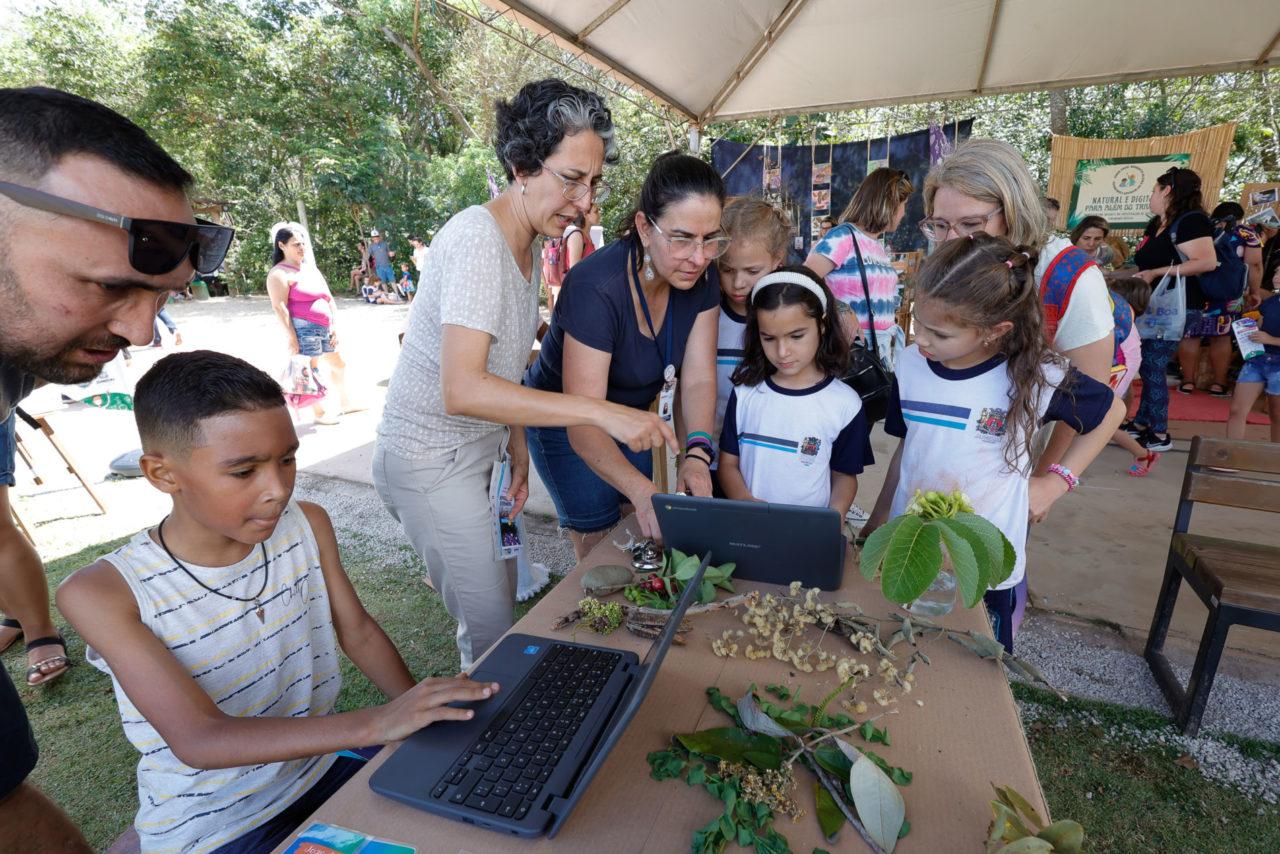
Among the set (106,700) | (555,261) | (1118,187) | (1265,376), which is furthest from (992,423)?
(1118,187)

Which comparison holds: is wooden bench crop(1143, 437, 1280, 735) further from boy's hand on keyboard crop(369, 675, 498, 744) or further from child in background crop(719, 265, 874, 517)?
boy's hand on keyboard crop(369, 675, 498, 744)

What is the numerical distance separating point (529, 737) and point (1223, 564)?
2395mm

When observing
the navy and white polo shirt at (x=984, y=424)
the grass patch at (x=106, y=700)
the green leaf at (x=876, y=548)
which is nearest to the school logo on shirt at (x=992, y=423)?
the navy and white polo shirt at (x=984, y=424)

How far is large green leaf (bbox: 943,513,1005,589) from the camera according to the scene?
99 centimetres

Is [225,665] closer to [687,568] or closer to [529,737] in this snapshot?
[529,737]

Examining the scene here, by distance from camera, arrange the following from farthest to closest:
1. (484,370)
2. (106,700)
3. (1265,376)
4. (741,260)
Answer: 1. (1265,376)
2. (106,700)
3. (741,260)
4. (484,370)

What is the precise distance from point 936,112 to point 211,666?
15.1 m

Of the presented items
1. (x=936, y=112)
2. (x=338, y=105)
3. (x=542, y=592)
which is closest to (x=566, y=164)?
(x=542, y=592)

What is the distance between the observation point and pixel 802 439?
1.91 metres

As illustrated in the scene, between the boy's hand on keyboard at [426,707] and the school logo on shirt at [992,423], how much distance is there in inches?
57.4

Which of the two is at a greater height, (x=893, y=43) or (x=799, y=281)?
(x=893, y=43)

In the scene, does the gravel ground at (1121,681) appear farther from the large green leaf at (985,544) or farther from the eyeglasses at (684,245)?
the eyeglasses at (684,245)

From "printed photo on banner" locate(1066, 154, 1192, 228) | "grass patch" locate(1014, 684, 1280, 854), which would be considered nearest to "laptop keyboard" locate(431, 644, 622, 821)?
"grass patch" locate(1014, 684, 1280, 854)

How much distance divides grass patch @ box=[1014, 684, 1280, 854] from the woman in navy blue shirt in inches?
58.3
